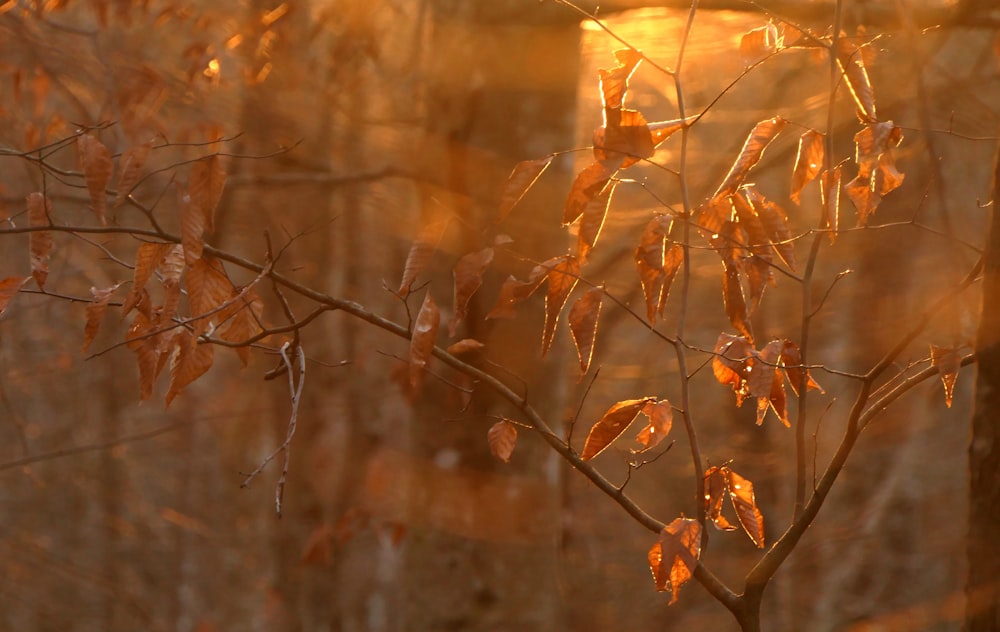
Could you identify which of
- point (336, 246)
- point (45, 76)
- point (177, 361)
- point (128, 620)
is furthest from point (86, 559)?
point (177, 361)

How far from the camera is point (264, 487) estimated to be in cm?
702

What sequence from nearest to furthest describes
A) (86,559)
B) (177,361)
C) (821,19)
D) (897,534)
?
1. (177,361)
2. (821,19)
3. (897,534)
4. (86,559)

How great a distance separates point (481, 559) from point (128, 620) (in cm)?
679

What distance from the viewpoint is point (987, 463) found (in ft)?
4.49

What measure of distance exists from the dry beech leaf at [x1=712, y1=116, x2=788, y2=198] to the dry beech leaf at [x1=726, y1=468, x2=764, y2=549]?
19.3 inches

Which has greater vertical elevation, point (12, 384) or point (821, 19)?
point (821, 19)

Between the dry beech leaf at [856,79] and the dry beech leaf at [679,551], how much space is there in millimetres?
717

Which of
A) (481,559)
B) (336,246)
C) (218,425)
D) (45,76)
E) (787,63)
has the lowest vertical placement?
(218,425)

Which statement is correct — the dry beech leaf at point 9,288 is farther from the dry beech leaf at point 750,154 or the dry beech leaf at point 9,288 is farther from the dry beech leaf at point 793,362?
the dry beech leaf at point 793,362

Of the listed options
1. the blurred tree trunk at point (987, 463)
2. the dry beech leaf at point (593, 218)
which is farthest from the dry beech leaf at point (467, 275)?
the blurred tree trunk at point (987, 463)

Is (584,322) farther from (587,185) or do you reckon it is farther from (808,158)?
(808,158)

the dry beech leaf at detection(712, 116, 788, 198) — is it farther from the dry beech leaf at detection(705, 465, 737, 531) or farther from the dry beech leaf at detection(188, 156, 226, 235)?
the dry beech leaf at detection(188, 156, 226, 235)

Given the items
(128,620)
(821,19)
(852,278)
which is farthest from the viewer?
(128,620)

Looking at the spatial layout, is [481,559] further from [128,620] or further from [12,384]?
[128,620]
